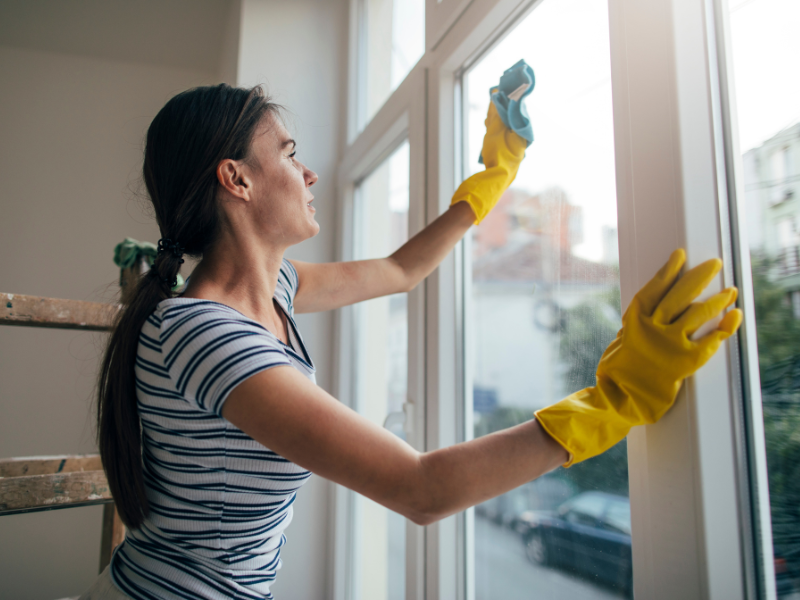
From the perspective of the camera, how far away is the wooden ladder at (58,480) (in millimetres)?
1056

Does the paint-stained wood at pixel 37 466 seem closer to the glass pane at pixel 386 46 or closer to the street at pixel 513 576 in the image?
the street at pixel 513 576

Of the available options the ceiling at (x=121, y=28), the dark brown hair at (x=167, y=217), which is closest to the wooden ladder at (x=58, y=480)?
the dark brown hair at (x=167, y=217)

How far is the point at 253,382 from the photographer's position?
2.04ft

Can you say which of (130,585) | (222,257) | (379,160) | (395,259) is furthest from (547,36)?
(130,585)

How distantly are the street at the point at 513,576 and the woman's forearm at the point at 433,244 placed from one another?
57 centimetres

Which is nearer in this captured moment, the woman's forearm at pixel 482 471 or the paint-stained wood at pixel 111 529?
the woman's forearm at pixel 482 471

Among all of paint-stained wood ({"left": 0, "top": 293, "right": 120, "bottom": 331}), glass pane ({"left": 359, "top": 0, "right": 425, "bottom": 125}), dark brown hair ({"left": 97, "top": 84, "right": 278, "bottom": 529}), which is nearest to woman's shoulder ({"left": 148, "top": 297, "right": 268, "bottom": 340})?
dark brown hair ({"left": 97, "top": 84, "right": 278, "bottom": 529})

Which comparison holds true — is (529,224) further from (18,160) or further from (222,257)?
(18,160)

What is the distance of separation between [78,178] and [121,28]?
31.8 inches

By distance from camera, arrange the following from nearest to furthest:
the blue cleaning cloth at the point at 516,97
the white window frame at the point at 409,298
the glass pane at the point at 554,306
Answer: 1. the glass pane at the point at 554,306
2. the blue cleaning cloth at the point at 516,97
3. the white window frame at the point at 409,298

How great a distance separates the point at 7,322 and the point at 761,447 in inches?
55.7

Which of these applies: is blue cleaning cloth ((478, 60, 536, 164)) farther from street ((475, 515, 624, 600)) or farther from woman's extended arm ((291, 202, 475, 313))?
street ((475, 515, 624, 600))

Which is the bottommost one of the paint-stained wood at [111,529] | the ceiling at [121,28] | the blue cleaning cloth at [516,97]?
the paint-stained wood at [111,529]

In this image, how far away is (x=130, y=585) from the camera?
2.62ft
